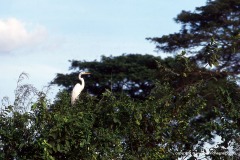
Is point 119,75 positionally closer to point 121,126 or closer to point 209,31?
point 209,31

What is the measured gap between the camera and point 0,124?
7.18m

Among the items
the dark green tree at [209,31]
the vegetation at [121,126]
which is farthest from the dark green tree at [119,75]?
the vegetation at [121,126]

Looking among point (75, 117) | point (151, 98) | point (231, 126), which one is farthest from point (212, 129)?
point (75, 117)

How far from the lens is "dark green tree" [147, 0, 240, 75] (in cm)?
1950

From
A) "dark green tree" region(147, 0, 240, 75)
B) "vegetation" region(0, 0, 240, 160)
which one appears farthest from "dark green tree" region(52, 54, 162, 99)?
"vegetation" region(0, 0, 240, 160)

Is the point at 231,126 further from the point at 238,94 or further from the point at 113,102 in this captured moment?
the point at 113,102

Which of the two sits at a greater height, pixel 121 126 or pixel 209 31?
pixel 209 31

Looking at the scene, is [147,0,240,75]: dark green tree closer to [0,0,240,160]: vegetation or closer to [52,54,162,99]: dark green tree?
[52,54,162,99]: dark green tree

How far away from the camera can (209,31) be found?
1991cm

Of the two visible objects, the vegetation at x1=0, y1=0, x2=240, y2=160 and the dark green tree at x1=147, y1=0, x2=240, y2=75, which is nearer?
the vegetation at x1=0, y1=0, x2=240, y2=160

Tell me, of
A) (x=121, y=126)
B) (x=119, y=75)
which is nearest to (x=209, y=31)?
(x=119, y=75)

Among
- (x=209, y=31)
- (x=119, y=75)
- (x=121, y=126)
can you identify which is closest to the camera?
(x=121, y=126)

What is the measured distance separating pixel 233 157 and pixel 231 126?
1.17 feet

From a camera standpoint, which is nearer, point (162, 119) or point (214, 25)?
point (162, 119)
